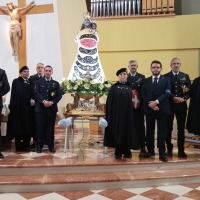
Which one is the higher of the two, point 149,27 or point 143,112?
point 149,27

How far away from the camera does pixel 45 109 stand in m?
3.88

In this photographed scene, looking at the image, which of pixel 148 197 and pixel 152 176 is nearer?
pixel 148 197

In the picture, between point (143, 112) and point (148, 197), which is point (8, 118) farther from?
point (148, 197)

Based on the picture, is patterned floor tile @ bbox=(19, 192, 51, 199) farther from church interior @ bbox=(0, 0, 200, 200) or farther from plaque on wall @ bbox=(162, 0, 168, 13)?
plaque on wall @ bbox=(162, 0, 168, 13)

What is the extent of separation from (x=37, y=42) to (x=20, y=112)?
95.6 inches

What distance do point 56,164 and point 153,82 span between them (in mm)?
1550

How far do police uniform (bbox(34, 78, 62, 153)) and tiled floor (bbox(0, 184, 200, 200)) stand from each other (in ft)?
3.45

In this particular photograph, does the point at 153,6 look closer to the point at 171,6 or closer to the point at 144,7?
the point at 144,7

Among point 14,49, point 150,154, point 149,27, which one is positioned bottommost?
point 150,154

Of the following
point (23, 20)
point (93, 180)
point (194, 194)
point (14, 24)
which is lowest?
point (194, 194)

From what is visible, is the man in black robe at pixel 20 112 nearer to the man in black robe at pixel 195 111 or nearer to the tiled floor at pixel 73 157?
the tiled floor at pixel 73 157

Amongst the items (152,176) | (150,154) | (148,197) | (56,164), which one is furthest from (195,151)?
(56,164)

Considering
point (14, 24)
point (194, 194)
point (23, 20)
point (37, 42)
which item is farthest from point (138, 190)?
point (23, 20)

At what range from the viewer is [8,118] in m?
4.14
